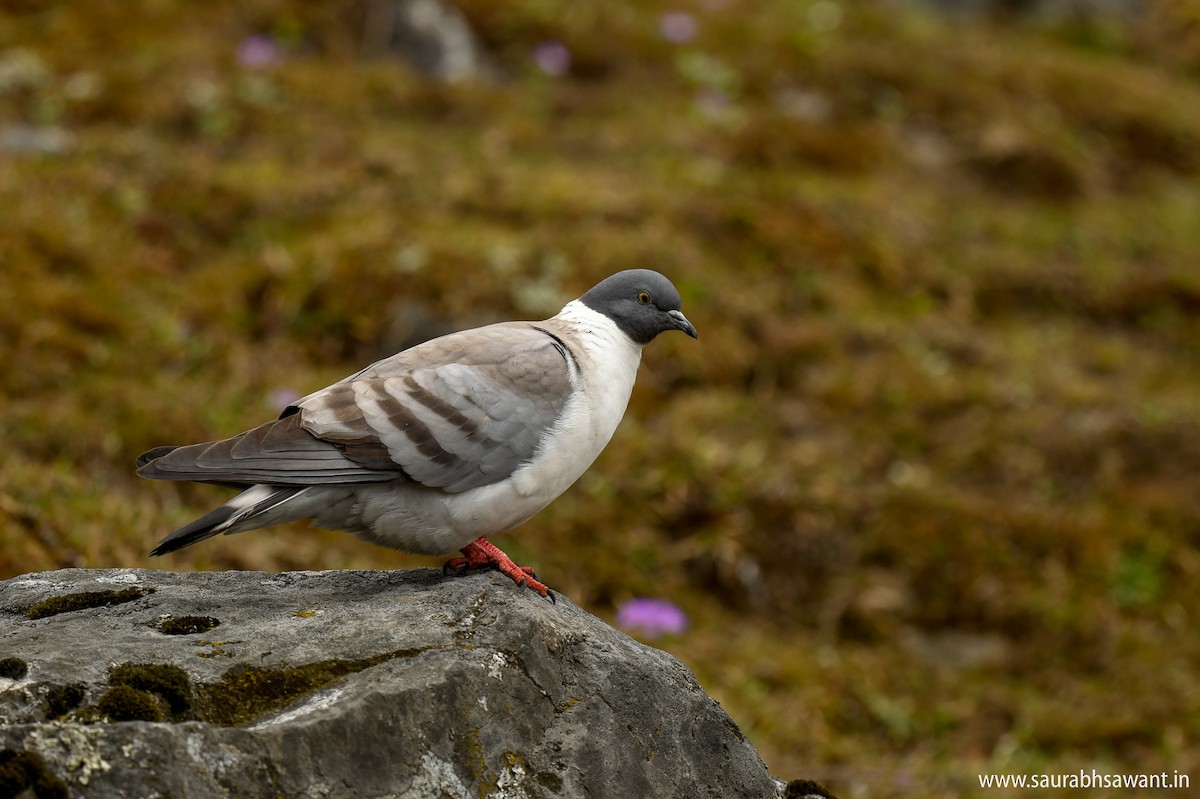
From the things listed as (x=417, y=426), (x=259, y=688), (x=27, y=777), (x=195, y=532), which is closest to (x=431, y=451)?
(x=417, y=426)

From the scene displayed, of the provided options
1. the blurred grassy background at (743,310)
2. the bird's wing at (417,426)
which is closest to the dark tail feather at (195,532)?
the bird's wing at (417,426)

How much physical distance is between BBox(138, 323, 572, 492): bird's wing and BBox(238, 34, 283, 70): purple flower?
7.45 m

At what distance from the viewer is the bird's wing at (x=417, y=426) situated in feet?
12.5

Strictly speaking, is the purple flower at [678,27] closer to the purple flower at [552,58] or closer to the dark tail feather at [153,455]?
the purple flower at [552,58]

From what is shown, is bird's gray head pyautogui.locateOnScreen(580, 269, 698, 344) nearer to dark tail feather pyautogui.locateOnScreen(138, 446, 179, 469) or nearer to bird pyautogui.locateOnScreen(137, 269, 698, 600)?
bird pyautogui.locateOnScreen(137, 269, 698, 600)

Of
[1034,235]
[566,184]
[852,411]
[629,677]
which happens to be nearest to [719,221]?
[566,184]

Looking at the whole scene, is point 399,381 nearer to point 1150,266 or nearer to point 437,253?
point 437,253

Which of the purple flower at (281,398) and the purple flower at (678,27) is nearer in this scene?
the purple flower at (281,398)

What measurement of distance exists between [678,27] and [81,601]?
10.1 metres

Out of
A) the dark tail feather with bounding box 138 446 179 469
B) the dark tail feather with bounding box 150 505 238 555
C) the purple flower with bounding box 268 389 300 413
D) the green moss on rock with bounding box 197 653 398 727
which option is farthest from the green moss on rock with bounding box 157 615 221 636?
the purple flower with bounding box 268 389 300 413

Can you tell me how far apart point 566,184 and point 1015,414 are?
3.77 m

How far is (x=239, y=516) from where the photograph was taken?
12.1ft

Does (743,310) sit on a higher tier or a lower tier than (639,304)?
A: lower

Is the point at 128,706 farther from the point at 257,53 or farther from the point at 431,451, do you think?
the point at 257,53
